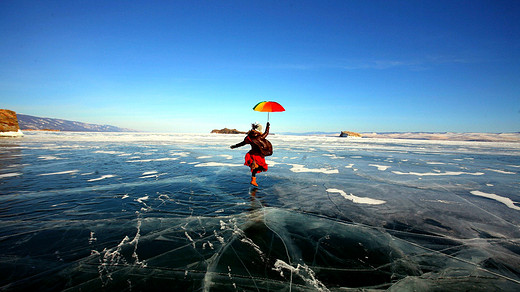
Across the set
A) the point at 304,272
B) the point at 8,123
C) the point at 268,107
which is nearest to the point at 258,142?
the point at 268,107

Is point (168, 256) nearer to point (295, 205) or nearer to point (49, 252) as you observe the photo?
point (49, 252)

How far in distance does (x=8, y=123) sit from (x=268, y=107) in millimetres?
38421

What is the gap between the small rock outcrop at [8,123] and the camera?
25.4 metres

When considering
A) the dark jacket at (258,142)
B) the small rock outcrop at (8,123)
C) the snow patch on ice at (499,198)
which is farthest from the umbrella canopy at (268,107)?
the small rock outcrop at (8,123)

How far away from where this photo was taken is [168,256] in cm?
267

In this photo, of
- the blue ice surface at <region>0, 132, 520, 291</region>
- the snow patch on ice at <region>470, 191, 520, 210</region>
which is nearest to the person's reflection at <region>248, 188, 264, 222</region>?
the blue ice surface at <region>0, 132, 520, 291</region>

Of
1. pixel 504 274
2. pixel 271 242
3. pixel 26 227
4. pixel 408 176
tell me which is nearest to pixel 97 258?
pixel 26 227

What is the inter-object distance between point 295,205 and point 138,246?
10.3 ft

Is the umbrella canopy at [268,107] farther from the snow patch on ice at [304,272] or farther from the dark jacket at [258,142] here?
the snow patch on ice at [304,272]

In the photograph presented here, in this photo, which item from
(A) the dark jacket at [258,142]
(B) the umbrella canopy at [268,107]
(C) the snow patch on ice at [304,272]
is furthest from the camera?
(A) the dark jacket at [258,142]

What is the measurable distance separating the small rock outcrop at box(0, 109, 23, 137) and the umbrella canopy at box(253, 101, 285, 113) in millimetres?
37801

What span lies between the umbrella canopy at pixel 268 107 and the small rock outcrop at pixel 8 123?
37801mm

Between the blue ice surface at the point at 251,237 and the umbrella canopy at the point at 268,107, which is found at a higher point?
the umbrella canopy at the point at 268,107

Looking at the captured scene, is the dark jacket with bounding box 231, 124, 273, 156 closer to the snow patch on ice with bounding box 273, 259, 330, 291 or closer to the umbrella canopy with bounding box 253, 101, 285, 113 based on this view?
the umbrella canopy with bounding box 253, 101, 285, 113
